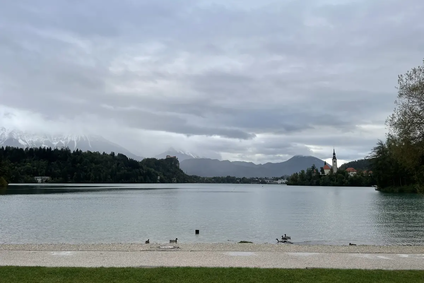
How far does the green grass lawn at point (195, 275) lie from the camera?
36.7 ft

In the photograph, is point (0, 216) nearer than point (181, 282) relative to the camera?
No

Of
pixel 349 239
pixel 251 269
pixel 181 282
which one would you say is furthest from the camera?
pixel 349 239

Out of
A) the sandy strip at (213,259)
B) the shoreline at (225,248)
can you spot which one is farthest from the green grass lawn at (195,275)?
the shoreline at (225,248)

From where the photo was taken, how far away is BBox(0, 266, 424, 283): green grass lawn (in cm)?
1118

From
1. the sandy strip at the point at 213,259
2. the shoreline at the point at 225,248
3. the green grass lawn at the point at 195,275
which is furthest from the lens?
the shoreline at the point at 225,248

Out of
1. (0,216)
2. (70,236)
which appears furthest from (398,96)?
(0,216)

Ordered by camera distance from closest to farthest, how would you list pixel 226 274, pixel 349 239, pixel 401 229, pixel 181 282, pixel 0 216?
pixel 181 282
pixel 226 274
pixel 349 239
pixel 401 229
pixel 0 216

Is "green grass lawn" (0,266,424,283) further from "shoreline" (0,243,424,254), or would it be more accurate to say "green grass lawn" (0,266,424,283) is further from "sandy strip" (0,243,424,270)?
"shoreline" (0,243,424,254)

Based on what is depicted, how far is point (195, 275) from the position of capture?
11.7 meters

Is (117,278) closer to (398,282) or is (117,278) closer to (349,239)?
(398,282)

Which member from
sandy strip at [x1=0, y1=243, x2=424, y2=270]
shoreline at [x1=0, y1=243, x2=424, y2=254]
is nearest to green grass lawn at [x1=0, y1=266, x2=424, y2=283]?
sandy strip at [x1=0, y1=243, x2=424, y2=270]

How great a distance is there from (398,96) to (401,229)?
16.4 metres

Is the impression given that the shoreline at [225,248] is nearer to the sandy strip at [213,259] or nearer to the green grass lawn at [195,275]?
the sandy strip at [213,259]

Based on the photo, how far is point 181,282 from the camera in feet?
35.7
